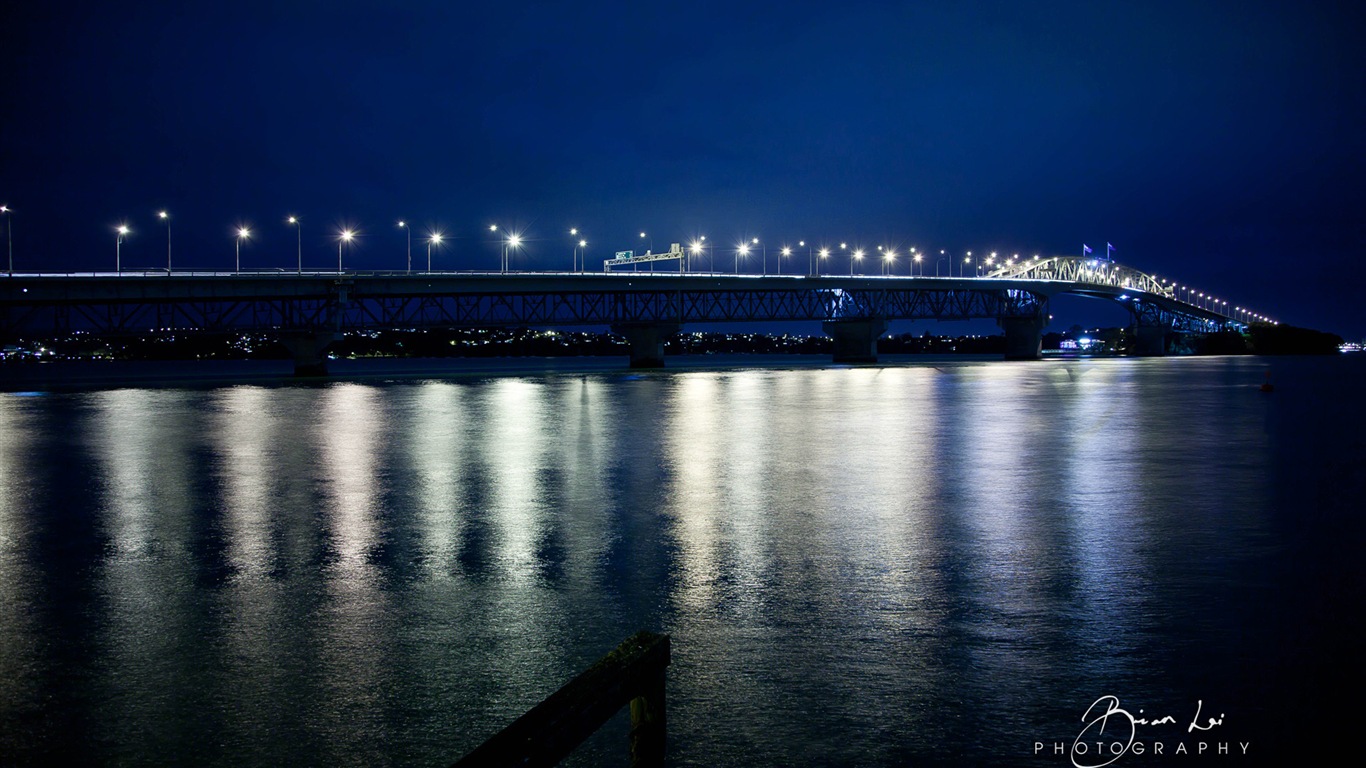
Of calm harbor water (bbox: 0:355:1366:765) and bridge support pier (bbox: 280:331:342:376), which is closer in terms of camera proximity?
calm harbor water (bbox: 0:355:1366:765)

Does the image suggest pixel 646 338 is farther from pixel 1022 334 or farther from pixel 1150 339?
pixel 1150 339

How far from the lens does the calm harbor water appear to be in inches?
230

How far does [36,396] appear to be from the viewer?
57250mm

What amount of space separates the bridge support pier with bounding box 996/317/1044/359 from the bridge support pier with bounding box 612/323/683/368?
232 feet

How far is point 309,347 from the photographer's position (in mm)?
92500

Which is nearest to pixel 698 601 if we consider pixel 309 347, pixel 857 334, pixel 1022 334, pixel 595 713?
pixel 595 713

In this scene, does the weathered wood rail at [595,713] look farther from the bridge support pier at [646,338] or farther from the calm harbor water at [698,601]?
the bridge support pier at [646,338]

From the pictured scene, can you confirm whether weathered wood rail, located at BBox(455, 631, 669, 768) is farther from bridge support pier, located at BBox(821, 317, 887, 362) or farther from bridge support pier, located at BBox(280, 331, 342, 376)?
bridge support pier, located at BBox(821, 317, 887, 362)

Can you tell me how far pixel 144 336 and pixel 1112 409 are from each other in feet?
258

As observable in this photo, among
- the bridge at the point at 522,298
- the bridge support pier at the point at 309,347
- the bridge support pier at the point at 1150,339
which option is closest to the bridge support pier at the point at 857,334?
the bridge at the point at 522,298

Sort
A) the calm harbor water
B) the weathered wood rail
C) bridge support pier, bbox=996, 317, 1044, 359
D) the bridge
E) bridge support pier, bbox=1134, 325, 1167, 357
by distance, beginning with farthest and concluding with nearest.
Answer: bridge support pier, bbox=1134, 325, 1167, 357 → bridge support pier, bbox=996, 317, 1044, 359 → the bridge → the calm harbor water → the weathered wood rail

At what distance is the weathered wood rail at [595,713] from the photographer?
3.25 meters

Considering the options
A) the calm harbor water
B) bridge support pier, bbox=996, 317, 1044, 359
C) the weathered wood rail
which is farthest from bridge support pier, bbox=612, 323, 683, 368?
the weathered wood rail

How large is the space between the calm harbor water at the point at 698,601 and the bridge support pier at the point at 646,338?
9480 cm
